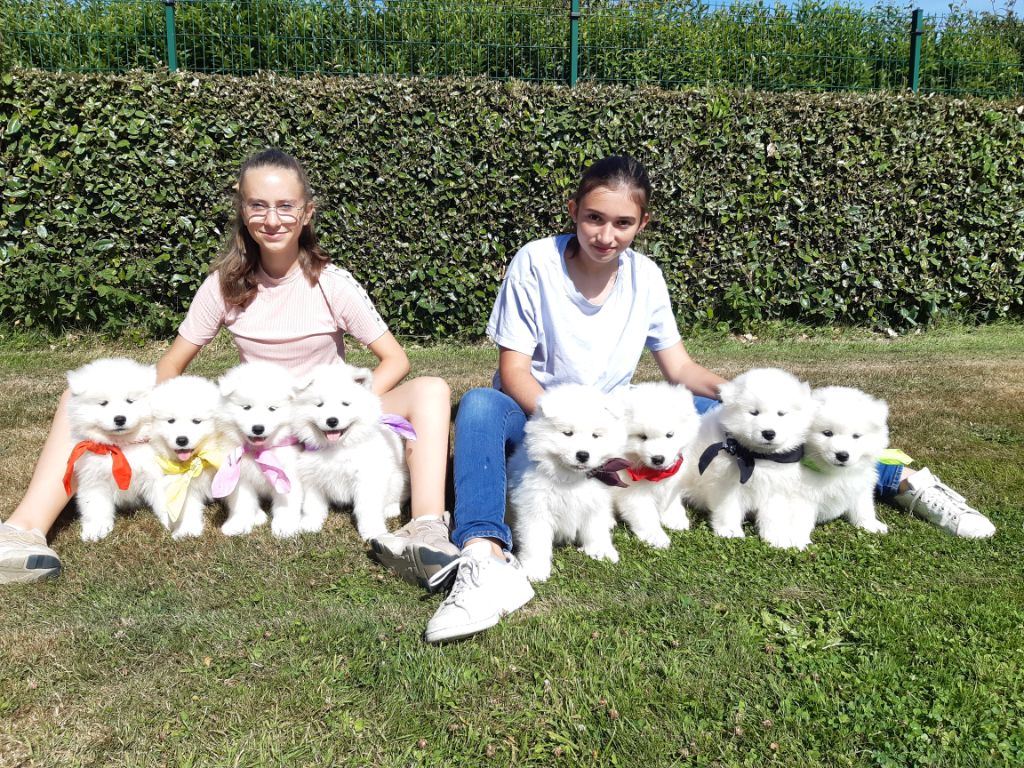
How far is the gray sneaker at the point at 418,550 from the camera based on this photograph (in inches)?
124

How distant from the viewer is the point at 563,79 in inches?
338

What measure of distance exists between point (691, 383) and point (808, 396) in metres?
0.58

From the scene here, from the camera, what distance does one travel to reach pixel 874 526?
3766mm

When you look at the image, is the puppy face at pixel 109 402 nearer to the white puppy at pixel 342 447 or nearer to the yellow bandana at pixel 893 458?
the white puppy at pixel 342 447

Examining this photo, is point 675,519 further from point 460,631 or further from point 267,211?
point 267,211

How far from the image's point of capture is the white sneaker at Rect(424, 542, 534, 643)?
2.77m

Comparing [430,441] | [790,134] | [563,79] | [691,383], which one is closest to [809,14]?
[790,134]

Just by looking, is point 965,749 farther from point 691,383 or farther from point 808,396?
point 691,383

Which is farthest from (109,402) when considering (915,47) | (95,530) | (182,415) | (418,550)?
(915,47)

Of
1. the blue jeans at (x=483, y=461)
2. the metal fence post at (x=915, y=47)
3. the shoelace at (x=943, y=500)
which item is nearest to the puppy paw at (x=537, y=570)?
the blue jeans at (x=483, y=461)

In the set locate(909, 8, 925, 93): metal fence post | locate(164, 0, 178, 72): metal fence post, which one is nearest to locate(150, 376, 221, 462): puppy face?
locate(164, 0, 178, 72): metal fence post

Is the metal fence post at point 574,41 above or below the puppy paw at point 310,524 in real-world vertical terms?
above

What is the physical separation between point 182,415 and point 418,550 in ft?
4.46

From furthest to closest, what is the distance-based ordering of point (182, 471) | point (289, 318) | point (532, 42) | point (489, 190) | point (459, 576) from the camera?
point (532, 42), point (489, 190), point (289, 318), point (182, 471), point (459, 576)
